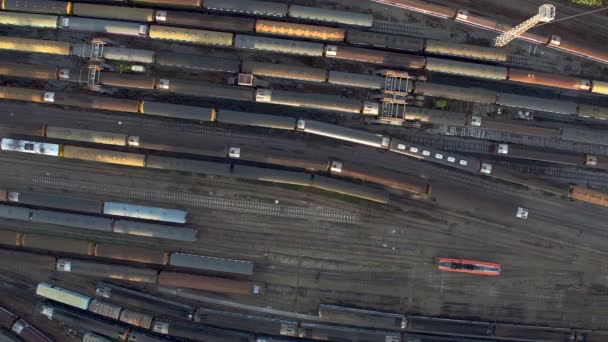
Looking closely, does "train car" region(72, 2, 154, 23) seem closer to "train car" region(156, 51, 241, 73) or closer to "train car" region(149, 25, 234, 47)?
"train car" region(149, 25, 234, 47)

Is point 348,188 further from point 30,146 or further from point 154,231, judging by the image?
point 30,146

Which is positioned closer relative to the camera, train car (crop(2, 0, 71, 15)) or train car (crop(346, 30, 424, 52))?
train car (crop(2, 0, 71, 15))

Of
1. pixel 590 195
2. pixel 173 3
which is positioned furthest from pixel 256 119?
pixel 590 195

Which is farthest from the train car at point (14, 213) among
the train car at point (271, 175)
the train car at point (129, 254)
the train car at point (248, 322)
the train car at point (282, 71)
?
the train car at point (282, 71)

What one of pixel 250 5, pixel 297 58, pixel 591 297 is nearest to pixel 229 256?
pixel 297 58

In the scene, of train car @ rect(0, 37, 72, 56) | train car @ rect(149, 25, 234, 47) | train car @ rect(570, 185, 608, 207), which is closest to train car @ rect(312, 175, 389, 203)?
train car @ rect(149, 25, 234, 47)

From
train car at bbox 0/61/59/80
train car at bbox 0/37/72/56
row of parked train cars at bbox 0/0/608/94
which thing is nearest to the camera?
train car at bbox 0/61/59/80

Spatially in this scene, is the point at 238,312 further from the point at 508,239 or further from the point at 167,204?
the point at 508,239

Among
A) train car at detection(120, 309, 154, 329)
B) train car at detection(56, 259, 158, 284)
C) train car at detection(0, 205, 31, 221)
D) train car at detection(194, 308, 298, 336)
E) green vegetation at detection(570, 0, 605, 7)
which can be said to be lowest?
train car at detection(120, 309, 154, 329)
